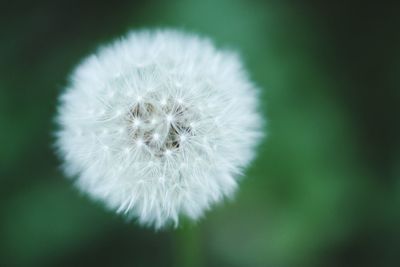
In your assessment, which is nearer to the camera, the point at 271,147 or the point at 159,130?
the point at 159,130

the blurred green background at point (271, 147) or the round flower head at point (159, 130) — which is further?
the blurred green background at point (271, 147)

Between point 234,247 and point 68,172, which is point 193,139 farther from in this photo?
point 234,247

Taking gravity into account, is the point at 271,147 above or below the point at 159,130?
above

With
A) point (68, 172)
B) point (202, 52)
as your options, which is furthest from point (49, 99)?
point (202, 52)

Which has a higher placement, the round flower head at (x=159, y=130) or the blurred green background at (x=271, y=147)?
the blurred green background at (x=271, y=147)

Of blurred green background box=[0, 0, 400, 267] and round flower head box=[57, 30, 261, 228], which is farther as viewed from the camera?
blurred green background box=[0, 0, 400, 267]

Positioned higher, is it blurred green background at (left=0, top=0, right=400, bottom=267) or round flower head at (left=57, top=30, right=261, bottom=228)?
blurred green background at (left=0, top=0, right=400, bottom=267)
